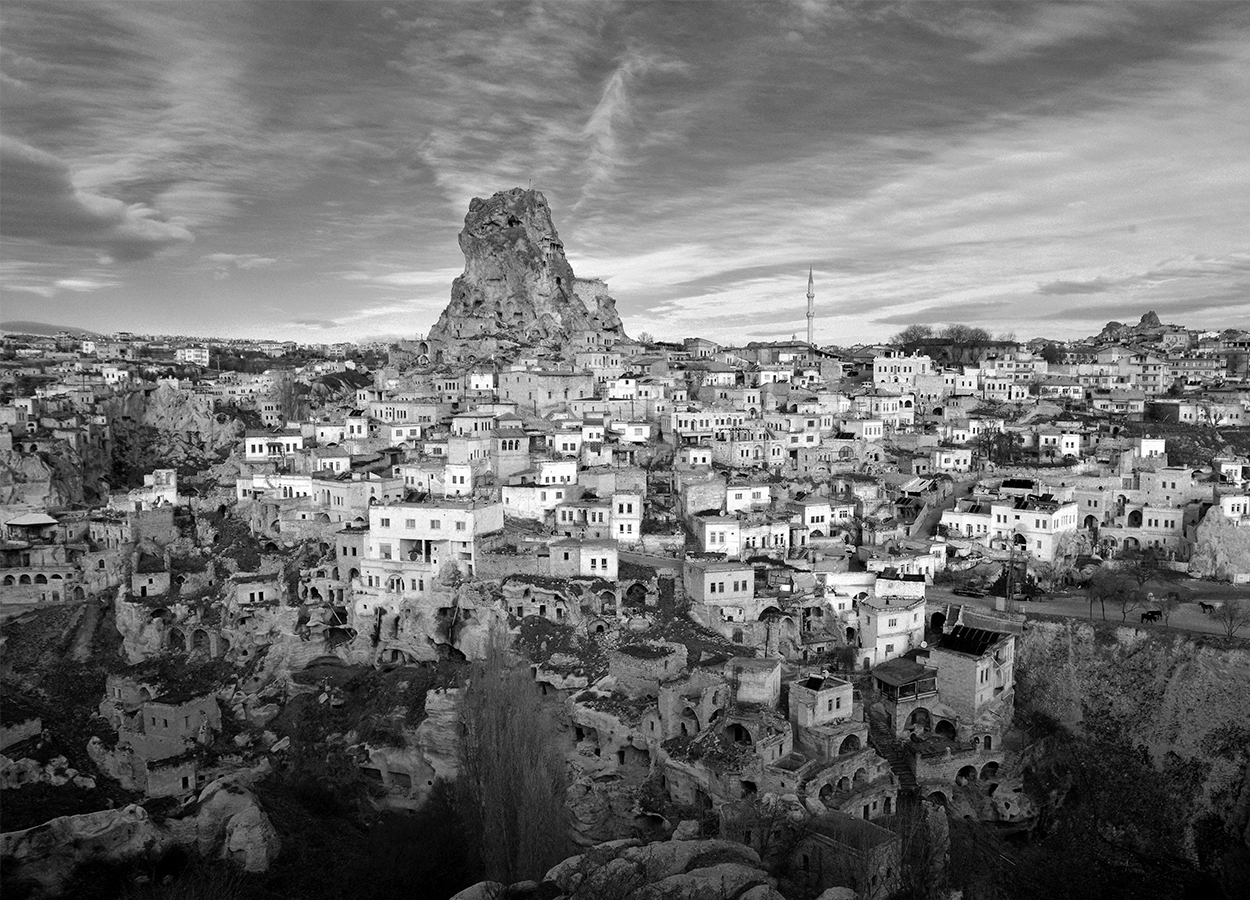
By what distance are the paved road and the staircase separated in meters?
6.80

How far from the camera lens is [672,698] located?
22.4 metres

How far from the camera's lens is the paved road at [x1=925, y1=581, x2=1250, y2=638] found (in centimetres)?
2727

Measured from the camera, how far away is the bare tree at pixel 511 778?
18938 millimetres

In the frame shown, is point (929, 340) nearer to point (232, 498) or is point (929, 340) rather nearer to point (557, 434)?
point (557, 434)

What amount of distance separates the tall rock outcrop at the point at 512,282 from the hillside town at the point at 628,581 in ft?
52.4

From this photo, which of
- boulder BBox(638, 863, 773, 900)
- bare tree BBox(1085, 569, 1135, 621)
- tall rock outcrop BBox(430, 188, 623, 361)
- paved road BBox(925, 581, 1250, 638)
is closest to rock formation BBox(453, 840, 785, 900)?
boulder BBox(638, 863, 773, 900)

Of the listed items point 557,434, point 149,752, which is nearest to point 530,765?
point 149,752

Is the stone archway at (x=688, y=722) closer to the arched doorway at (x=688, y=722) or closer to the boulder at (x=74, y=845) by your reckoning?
the arched doorway at (x=688, y=722)

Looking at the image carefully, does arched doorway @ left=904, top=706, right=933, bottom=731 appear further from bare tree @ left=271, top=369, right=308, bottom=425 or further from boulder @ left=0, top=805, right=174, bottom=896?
A: bare tree @ left=271, top=369, right=308, bottom=425

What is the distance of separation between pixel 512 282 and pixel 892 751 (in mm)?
53434

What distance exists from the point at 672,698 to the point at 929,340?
6332 cm

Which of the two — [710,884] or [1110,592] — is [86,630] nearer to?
[710,884]

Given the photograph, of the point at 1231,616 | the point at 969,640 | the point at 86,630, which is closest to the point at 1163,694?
the point at 1231,616

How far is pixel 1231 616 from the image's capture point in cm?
2677
